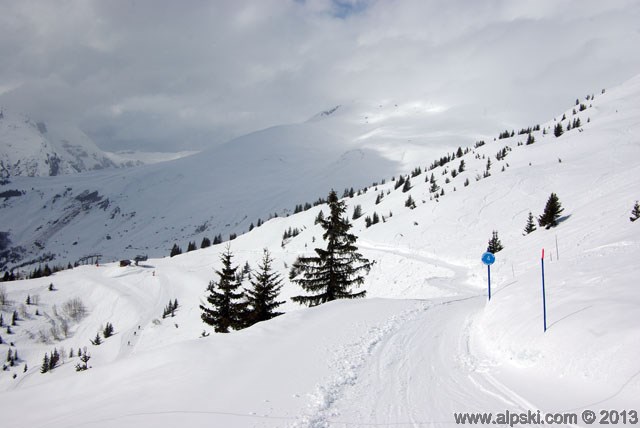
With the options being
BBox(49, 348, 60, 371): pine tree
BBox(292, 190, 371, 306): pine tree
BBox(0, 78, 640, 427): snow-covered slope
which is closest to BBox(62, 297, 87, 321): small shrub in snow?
BBox(49, 348, 60, 371): pine tree

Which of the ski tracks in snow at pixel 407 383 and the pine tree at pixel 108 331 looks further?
the pine tree at pixel 108 331

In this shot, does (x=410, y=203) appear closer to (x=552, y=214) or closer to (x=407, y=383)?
Answer: (x=552, y=214)

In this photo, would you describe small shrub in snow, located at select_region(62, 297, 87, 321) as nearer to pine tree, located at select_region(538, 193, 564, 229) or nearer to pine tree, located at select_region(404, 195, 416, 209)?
pine tree, located at select_region(404, 195, 416, 209)

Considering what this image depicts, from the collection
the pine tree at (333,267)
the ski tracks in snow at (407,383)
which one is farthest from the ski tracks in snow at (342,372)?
the pine tree at (333,267)

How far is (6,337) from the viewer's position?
79562 millimetres

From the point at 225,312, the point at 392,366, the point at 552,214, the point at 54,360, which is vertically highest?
the point at 552,214

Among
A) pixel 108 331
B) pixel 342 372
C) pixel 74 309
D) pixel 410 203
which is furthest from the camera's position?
pixel 74 309

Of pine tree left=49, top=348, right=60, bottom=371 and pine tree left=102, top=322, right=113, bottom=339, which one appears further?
pine tree left=102, top=322, right=113, bottom=339

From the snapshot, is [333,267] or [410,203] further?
[410,203]

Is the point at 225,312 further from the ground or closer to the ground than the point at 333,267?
closer to the ground

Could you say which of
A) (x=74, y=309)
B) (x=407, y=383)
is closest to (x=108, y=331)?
(x=74, y=309)

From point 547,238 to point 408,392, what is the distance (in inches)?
1148

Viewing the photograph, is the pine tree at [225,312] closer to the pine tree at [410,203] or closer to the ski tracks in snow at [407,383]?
the ski tracks in snow at [407,383]

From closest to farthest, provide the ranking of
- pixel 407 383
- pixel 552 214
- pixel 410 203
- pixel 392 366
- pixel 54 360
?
pixel 407 383, pixel 392 366, pixel 552 214, pixel 54 360, pixel 410 203
